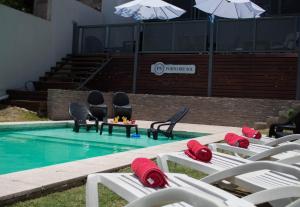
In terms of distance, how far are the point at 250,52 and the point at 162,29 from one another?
373cm

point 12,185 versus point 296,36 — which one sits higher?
point 296,36

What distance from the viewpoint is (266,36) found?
16.1m

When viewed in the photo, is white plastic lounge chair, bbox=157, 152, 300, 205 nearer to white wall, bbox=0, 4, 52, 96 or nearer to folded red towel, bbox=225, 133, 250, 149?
folded red towel, bbox=225, 133, 250, 149

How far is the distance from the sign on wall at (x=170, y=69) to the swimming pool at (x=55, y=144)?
4.62 meters

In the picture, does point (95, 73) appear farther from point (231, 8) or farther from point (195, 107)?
point (231, 8)

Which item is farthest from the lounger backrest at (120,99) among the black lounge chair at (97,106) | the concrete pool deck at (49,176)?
the concrete pool deck at (49,176)

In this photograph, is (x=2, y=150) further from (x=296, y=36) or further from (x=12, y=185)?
(x=296, y=36)

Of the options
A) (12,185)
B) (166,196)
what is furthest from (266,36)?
(166,196)

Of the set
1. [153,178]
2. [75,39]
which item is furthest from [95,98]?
[153,178]

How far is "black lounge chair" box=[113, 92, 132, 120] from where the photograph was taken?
1430 cm

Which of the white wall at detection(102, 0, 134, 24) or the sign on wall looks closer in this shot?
the sign on wall

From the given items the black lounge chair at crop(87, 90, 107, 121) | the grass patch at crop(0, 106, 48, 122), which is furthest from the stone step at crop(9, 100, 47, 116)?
the black lounge chair at crop(87, 90, 107, 121)

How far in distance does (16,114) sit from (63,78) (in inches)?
159

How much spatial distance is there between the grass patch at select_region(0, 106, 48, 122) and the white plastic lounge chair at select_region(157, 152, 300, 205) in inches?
423
